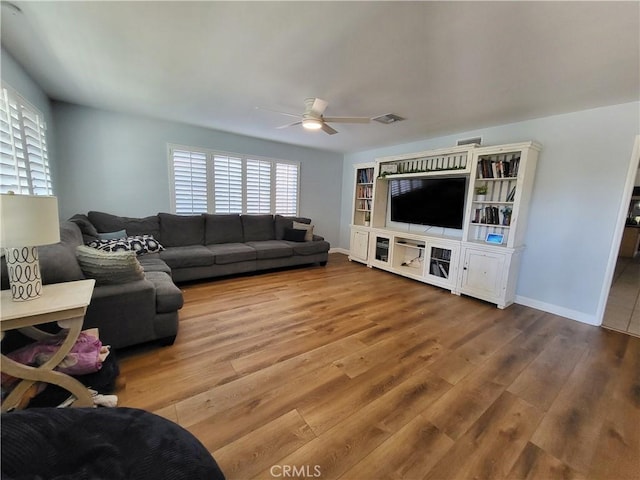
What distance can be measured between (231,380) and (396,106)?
123 inches

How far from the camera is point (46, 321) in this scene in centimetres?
136

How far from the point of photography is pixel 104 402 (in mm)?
1568

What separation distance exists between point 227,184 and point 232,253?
4.84ft

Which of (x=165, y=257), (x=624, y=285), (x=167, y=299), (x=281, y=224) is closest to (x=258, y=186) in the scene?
(x=281, y=224)

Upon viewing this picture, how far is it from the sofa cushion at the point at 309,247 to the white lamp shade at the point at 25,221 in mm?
3336

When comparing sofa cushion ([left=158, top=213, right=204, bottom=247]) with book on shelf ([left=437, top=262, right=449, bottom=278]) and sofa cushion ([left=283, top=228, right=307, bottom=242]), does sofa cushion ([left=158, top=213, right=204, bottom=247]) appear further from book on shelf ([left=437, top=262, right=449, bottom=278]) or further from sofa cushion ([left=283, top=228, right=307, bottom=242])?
book on shelf ([left=437, top=262, right=449, bottom=278])

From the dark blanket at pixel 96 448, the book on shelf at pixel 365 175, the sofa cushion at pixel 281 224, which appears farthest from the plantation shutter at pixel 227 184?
the dark blanket at pixel 96 448

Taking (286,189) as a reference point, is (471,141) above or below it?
above

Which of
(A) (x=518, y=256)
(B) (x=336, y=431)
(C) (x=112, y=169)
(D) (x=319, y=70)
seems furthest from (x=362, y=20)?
(C) (x=112, y=169)

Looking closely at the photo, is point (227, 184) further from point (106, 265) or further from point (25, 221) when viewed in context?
point (25, 221)

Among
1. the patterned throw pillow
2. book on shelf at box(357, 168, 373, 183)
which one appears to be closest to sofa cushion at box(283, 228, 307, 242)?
book on shelf at box(357, 168, 373, 183)

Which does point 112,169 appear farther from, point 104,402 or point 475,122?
point 475,122

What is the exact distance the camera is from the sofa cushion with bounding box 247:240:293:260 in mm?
4290

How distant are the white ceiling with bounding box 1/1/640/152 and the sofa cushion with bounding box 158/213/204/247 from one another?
1.63 metres
